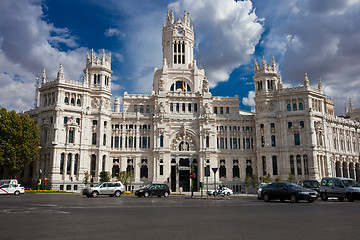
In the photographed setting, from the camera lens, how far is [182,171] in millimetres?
71062

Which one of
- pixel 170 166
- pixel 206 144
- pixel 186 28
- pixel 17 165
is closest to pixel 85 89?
pixel 17 165

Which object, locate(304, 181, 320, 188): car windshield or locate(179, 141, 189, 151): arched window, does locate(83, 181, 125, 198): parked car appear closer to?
locate(304, 181, 320, 188): car windshield

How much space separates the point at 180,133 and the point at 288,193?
44992mm

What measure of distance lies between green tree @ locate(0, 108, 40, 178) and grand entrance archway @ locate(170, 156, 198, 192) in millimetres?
29231

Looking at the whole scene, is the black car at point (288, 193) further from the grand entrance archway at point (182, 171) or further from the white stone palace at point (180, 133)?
the grand entrance archway at point (182, 171)

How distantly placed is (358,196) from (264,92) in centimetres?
4498

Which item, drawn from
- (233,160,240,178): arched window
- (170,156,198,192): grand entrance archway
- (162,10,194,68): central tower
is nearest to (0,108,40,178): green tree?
(170,156,198,192): grand entrance archway

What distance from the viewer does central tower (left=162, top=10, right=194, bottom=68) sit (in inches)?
3302

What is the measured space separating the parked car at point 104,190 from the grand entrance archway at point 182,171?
97.9ft

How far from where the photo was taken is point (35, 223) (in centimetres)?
1309

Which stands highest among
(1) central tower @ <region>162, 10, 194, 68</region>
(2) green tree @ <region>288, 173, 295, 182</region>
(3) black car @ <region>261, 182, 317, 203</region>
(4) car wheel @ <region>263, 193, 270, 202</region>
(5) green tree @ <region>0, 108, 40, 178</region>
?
(1) central tower @ <region>162, 10, 194, 68</region>

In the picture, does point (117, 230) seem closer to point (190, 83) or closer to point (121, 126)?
point (121, 126)

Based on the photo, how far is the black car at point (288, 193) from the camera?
90.2ft

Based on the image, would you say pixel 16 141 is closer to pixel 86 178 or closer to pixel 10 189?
pixel 86 178
